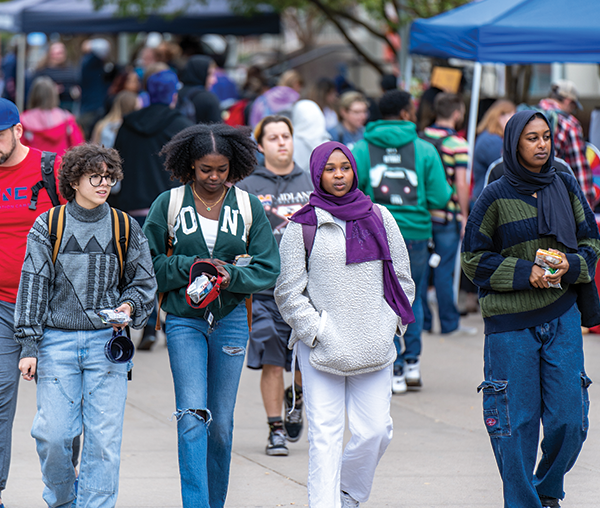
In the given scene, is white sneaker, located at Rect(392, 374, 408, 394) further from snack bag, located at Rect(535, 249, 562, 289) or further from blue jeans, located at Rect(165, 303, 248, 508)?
snack bag, located at Rect(535, 249, 562, 289)

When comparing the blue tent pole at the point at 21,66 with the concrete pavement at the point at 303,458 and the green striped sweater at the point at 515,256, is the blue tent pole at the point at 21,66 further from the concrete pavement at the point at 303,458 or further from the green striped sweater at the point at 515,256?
the green striped sweater at the point at 515,256

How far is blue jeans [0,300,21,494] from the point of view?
4.32 metres

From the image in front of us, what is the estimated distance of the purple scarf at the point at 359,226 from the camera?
4188 millimetres

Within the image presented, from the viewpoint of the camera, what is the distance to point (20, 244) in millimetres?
4383

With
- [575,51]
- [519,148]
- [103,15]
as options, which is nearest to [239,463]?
[519,148]

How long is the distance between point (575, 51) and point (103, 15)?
8.51 metres

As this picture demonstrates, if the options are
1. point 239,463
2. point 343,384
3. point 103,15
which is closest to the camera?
point 343,384

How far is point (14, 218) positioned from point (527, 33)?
16.9ft

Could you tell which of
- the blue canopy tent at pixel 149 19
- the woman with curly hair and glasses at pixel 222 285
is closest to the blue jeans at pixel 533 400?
the woman with curly hair and glasses at pixel 222 285

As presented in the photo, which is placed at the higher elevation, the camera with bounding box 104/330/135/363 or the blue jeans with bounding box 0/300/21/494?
the camera with bounding box 104/330/135/363

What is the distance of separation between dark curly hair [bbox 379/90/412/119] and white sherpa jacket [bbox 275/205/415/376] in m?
2.67

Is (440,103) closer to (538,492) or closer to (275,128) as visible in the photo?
(275,128)

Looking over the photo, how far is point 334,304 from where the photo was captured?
13.6 ft

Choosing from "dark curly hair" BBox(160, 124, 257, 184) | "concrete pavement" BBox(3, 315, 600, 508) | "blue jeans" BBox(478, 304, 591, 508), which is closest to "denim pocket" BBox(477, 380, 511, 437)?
"blue jeans" BBox(478, 304, 591, 508)
